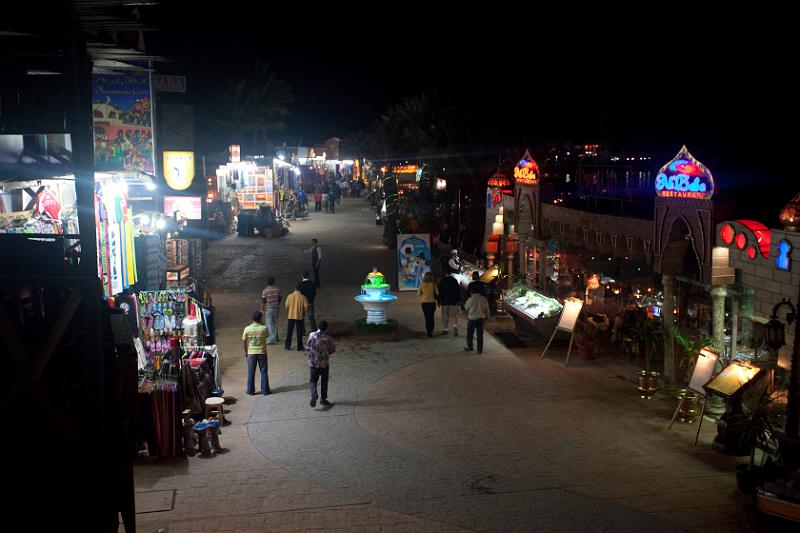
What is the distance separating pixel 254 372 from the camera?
513 inches

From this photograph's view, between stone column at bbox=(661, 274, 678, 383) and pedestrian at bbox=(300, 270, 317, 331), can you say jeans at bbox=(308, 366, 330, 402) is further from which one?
stone column at bbox=(661, 274, 678, 383)

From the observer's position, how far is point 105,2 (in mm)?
5215

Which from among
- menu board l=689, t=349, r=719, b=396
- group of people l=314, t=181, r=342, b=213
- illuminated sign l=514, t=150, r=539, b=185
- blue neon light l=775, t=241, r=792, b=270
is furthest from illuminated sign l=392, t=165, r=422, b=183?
blue neon light l=775, t=241, r=792, b=270

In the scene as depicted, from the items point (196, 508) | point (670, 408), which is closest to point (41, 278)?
point (196, 508)

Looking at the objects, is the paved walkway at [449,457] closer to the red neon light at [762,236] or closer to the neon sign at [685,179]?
the red neon light at [762,236]

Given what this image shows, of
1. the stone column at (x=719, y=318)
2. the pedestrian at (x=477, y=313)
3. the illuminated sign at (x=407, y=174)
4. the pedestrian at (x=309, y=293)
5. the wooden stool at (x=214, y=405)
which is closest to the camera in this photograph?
the wooden stool at (x=214, y=405)

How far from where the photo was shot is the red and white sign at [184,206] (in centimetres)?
2281

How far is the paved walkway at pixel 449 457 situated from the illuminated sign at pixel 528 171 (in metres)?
5.99

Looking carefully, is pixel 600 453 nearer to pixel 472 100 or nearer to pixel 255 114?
pixel 472 100

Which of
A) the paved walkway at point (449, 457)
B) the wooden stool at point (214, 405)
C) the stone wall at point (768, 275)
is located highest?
the stone wall at point (768, 275)

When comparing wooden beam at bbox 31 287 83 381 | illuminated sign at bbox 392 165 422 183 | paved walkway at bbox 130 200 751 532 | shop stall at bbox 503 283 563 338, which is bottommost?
paved walkway at bbox 130 200 751 532

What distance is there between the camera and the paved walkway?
27.8 feet

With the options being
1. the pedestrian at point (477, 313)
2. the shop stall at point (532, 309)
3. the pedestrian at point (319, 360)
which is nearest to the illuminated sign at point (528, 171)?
the shop stall at point (532, 309)

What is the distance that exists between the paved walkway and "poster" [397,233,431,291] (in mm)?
6167
